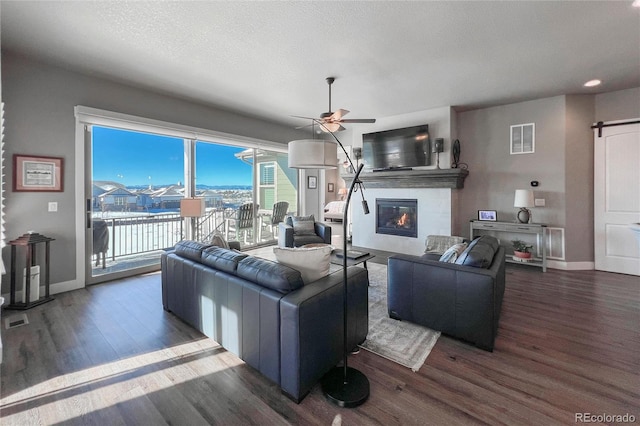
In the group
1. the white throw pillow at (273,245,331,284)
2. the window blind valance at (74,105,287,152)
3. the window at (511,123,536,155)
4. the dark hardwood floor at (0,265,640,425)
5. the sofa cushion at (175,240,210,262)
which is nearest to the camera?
the dark hardwood floor at (0,265,640,425)

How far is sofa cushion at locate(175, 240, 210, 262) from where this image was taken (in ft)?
8.19

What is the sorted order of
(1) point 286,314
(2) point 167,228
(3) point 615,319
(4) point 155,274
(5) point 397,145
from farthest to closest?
(5) point 397,145 < (2) point 167,228 < (4) point 155,274 < (3) point 615,319 < (1) point 286,314

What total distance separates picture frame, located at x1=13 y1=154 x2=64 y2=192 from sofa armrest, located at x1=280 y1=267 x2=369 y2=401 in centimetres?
362

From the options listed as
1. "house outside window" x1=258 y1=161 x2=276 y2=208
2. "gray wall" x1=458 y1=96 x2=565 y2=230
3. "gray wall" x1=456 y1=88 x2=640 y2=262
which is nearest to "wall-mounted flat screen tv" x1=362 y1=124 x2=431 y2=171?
"gray wall" x1=458 y1=96 x2=565 y2=230

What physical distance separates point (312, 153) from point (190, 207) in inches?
79.6

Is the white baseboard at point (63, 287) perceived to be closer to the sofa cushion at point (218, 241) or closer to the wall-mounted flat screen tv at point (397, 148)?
the sofa cushion at point (218, 241)

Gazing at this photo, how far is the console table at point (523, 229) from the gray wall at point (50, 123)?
5840 millimetres

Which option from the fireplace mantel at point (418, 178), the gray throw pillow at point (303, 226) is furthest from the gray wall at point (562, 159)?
the gray throw pillow at point (303, 226)

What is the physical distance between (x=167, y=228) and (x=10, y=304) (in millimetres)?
2123

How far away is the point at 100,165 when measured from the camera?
390 cm

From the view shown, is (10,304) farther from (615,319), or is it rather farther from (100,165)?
(615,319)

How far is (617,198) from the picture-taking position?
4.22 metres

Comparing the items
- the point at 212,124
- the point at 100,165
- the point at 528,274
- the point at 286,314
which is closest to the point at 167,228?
the point at 100,165

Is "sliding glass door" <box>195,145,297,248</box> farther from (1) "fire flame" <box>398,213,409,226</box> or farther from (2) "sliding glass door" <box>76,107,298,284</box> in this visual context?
(1) "fire flame" <box>398,213,409,226</box>
